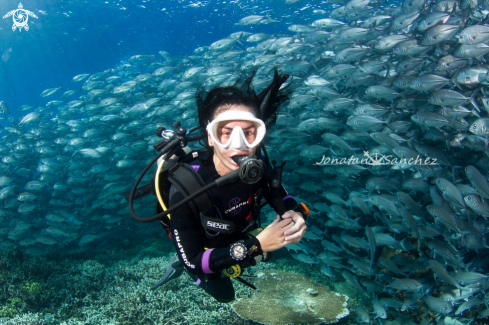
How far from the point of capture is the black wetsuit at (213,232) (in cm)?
159

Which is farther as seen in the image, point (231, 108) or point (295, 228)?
point (231, 108)

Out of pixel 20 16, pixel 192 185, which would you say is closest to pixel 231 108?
pixel 192 185

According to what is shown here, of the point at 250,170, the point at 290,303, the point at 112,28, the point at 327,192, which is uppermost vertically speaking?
the point at 112,28

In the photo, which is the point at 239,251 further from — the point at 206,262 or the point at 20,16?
the point at 20,16

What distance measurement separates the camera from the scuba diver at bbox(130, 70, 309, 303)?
58.4 inches

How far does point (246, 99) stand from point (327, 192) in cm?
381

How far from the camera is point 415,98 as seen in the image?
5.33 m

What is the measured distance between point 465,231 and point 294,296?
9.35ft

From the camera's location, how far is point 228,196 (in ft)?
6.72

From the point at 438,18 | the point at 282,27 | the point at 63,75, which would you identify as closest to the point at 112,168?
the point at 438,18

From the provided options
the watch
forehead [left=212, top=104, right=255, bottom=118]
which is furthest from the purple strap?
forehead [left=212, top=104, right=255, bottom=118]

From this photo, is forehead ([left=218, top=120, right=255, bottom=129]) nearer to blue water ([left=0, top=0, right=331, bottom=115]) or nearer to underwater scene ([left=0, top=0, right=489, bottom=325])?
underwater scene ([left=0, top=0, right=489, bottom=325])

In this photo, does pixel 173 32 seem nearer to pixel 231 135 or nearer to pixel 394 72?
pixel 394 72

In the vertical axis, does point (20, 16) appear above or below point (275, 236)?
above
